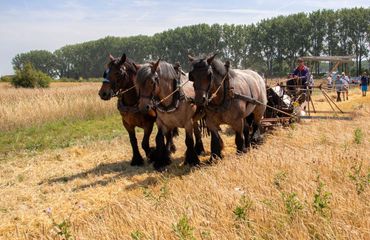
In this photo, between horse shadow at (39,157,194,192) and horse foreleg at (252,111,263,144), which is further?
horse foreleg at (252,111,263,144)

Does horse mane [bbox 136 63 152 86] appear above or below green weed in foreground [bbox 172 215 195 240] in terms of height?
above

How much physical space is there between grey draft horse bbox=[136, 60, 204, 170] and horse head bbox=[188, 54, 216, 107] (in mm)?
692

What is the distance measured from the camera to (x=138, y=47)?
96312 mm

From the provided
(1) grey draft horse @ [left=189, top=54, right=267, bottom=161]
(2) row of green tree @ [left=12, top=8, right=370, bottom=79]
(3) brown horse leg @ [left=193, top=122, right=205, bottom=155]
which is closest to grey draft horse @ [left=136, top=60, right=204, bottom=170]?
(1) grey draft horse @ [left=189, top=54, right=267, bottom=161]

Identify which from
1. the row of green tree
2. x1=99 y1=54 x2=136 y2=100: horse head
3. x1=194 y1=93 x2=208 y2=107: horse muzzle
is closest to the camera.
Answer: x1=194 y1=93 x2=208 y2=107: horse muzzle

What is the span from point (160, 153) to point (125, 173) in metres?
0.75

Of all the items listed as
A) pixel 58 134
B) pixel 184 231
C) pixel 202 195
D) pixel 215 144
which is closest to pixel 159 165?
pixel 215 144

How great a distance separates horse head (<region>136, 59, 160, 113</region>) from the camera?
604 cm

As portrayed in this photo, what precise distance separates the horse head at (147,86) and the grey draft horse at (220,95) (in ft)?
2.18

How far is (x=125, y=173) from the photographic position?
6859mm

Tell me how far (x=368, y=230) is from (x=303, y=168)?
197 cm

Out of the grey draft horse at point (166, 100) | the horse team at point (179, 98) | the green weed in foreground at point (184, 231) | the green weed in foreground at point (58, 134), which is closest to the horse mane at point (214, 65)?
the horse team at point (179, 98)

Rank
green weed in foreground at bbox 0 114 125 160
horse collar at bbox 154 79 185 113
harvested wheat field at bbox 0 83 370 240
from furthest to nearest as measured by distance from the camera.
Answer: green weed in foreground at bbox 0 114 125 160, horse collar at bbox 154 79 185 113, harvested wheat field at bbox 0 83 370 240

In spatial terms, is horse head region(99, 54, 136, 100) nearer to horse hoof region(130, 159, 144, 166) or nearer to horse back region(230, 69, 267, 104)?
horse hoof region(130, 159, 144, 166)
